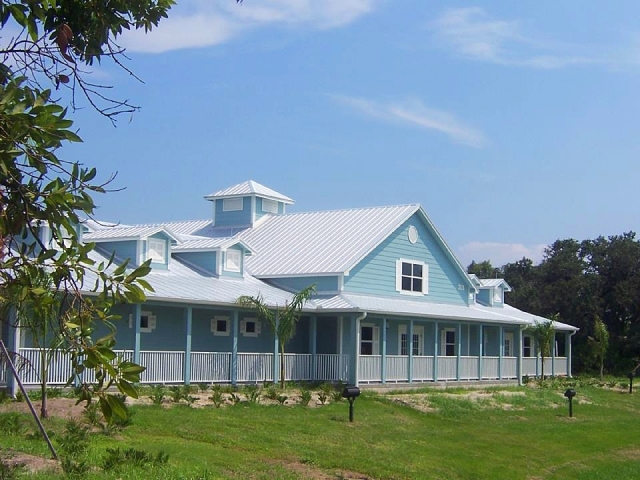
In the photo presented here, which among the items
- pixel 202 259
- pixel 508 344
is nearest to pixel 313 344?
pixel 202 259

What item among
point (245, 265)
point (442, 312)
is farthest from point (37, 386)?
point (442, 312)

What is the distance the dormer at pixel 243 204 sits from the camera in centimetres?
4038

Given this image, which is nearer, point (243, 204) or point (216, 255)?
point (216, 255)

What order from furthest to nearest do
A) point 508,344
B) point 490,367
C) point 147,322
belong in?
point 508,344, point 490,367, point 147,322

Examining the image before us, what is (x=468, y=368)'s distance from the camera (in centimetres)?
A: 3584

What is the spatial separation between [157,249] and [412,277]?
10512mm

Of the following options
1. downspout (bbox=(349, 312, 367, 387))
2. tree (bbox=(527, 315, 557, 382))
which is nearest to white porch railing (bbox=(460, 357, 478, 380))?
tree (bbox=(527, 315, 557, 382))

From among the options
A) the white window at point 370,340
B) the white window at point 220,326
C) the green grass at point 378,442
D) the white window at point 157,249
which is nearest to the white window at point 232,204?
the white window at point 370,340

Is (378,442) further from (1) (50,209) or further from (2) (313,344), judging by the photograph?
(1) (50,209)

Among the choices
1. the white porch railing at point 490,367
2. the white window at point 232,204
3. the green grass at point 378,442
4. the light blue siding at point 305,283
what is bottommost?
the green grass at point 378,442

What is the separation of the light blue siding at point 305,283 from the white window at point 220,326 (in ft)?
10.5

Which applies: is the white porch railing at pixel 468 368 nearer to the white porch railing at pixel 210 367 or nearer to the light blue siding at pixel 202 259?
the light blue siding at pixel 202 259

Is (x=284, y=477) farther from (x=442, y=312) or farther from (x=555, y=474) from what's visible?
(x=442, y=312)

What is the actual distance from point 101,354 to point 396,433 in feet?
55.9
